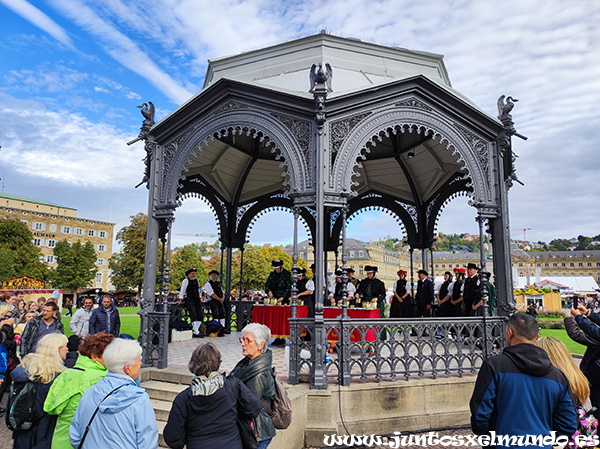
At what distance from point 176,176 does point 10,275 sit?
33444 millimetres

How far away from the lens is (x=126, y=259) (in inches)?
1522

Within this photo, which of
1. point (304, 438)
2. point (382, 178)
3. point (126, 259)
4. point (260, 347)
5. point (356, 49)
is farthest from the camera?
point (126, 259)

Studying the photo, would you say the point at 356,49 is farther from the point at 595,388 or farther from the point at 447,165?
the point at 595,388

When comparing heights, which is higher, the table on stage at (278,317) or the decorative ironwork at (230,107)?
the decorative ironwork at (230,107)

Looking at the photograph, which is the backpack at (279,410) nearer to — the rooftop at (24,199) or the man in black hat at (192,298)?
the man in black hat at (192,298)

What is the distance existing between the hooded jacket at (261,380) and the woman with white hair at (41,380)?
169 cm

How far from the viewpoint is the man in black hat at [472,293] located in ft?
29.8

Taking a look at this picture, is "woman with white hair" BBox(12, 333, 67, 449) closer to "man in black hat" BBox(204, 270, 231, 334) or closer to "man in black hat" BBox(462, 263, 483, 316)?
"man in black hat" BBox(204, 270, 231, 334)

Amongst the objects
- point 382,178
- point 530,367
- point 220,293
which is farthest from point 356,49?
point 530,367

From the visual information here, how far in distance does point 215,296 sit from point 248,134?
586cm

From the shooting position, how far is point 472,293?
9188 millimetres

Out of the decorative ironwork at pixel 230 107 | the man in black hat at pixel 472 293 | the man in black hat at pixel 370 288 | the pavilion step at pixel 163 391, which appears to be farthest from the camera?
the man in black hat at pixel 370 288

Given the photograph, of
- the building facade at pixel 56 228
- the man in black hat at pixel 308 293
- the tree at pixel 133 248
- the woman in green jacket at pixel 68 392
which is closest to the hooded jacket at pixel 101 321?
the man in black hat at pixel 308 293

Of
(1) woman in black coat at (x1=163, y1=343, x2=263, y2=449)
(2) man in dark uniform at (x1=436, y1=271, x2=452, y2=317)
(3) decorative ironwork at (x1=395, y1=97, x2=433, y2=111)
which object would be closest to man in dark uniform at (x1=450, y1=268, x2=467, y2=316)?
(2) man in dark uniform at (x1=436, y1=271, x2=452, y2=317)
